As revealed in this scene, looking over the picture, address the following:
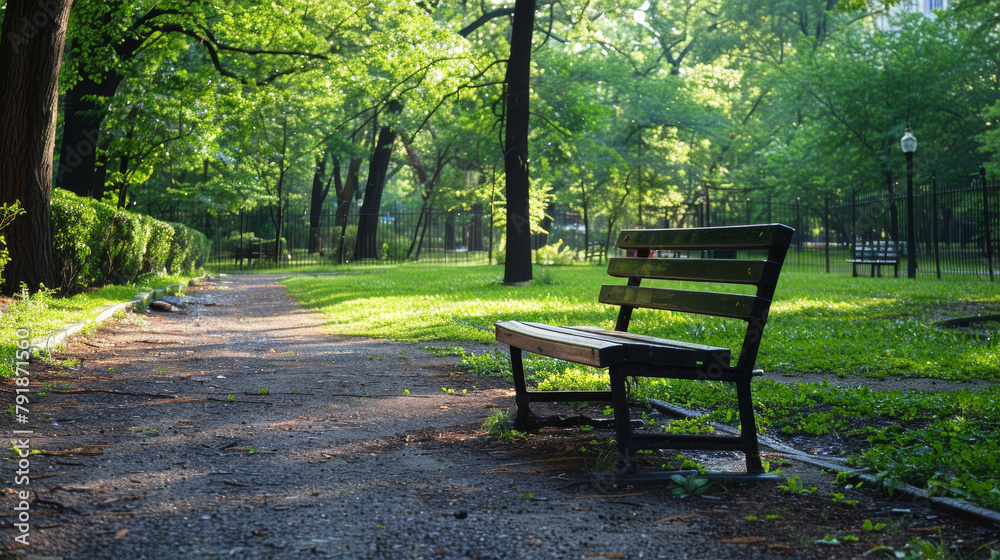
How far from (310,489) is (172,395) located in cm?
238

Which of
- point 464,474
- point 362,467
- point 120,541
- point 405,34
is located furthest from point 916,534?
point 405,34

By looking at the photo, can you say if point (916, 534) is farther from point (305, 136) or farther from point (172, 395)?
point (305, 136)

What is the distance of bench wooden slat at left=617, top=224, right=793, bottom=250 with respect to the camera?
3.18 m

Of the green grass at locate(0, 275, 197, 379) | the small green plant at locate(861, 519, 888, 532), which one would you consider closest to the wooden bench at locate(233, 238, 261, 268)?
the green grass at locate(0, 275, 197, 379)

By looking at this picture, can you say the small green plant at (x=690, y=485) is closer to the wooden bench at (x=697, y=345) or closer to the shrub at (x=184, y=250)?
the wooden bench at (x=697, y=345)

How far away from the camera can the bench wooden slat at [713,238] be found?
3.18 metres

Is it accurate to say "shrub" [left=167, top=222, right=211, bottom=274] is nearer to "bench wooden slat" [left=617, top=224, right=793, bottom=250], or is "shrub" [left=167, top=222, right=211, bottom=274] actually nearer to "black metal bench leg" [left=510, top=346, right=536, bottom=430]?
"black metal bench leg" [left=510, top=346, right=536, bottom=430]

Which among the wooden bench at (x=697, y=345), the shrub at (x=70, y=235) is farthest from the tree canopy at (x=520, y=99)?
the wooden bench at (x=697, y=345)

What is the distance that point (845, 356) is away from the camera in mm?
6297

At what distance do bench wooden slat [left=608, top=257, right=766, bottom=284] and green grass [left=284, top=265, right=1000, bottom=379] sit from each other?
2.37m

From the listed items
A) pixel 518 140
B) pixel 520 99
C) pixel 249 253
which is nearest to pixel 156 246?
pixel 518 140

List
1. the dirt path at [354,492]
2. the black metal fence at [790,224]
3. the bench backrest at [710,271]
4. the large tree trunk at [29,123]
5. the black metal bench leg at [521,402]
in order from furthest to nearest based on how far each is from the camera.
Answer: the black metal fence at [790,224], the large tree trunk at [29,123], the black metal bench leg at [521,402], the bench backrest at [710,271], the dirt path at [354,492]

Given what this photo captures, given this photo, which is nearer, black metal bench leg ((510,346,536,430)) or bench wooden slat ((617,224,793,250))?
bench wooden slat ((617,224,793,250))

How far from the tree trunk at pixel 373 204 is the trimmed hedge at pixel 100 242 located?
14.2m
